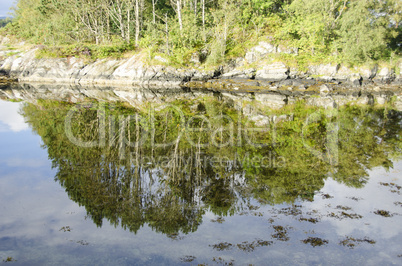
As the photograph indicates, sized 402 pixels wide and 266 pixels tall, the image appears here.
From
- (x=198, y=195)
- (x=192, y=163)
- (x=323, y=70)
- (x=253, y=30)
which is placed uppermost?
(x=253, y=30)

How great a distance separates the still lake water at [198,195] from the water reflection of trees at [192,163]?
6 centimetres

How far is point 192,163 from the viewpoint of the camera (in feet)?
37.7

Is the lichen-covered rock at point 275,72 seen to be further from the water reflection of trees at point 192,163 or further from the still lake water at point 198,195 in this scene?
the still lake water at point 198,195

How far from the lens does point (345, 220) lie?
25.8 ft

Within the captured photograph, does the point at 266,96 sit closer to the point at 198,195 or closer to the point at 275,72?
the point at 275,72

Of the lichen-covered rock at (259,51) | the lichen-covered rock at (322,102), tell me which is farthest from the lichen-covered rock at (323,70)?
the lichen-covered rock at (322,102)

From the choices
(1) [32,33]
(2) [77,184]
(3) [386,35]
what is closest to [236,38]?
(3) [386,35]

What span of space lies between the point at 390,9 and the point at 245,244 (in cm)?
4389

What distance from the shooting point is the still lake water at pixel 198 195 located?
6.52m

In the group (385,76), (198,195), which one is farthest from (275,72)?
(198,195)

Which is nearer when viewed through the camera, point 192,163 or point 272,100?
point 192,163

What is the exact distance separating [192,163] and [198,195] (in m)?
2.57

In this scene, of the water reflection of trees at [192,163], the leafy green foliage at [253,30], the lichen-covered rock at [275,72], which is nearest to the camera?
the water reflection of trees at [192,163]

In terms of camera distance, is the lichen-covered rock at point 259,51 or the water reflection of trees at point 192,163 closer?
the water reflection of trees at point 192,163
